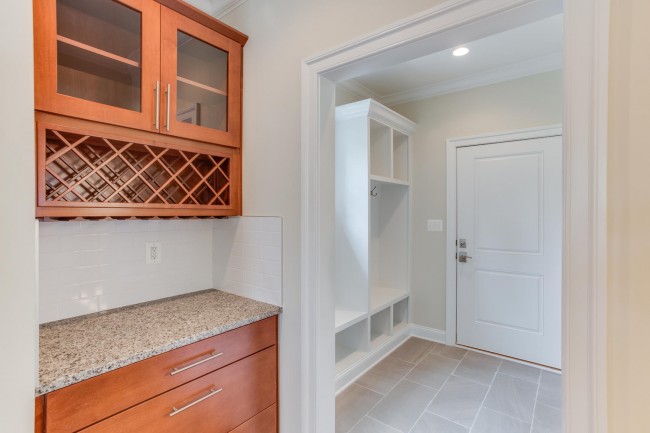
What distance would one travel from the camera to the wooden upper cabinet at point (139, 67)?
1.12 metres

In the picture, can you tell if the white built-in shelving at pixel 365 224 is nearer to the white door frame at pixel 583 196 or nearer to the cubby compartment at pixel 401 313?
the cubby compartment at pixel 401 313

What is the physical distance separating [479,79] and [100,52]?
2.87 m

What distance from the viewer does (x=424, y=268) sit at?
3.23m

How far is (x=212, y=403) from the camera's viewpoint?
1.29 metres

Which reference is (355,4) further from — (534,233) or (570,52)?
(534,233)

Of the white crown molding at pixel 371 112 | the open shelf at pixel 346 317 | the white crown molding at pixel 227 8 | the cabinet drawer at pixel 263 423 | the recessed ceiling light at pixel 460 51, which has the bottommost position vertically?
the cabinet drawer at pixel 263 423

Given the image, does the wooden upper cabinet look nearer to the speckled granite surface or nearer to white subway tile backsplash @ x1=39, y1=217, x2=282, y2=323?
white subway tile backsplash @ x1=39, y1=217, x2=282, y2=323

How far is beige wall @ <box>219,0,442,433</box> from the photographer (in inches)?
57.5

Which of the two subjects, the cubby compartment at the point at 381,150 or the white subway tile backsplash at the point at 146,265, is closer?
the white subway tile backsplash at the point at 146,265

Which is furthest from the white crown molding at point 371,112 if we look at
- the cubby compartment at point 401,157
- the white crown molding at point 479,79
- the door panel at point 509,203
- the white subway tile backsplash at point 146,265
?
the white subway tile backsplash at point 146,265

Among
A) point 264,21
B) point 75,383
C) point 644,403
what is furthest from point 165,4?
point 644,403

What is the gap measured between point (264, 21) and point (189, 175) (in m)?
0.90

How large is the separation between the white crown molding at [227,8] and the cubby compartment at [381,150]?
149 centimetres

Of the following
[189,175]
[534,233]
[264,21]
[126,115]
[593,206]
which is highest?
[264,21]
